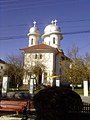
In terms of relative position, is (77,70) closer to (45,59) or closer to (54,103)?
(45,59)

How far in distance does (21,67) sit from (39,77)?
494 cm

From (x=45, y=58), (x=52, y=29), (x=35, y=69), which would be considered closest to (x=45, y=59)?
(x=45, y=58)

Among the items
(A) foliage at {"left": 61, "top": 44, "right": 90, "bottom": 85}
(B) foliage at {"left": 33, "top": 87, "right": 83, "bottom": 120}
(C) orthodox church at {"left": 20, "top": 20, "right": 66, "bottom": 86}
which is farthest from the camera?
(C) orthodox church at {"left": 20, "top": 20, "right": 66, "bottom": 86}

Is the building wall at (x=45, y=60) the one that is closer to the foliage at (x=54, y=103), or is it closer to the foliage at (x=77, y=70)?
the foliage at (x=77, y=70)

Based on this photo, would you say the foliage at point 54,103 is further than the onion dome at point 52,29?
No

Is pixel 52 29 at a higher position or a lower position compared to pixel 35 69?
higher

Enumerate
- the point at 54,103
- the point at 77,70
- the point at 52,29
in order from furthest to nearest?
the point at 52,29 → the point at 77,70 → the point at 54,103

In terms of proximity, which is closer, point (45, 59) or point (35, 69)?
point (35, 69)

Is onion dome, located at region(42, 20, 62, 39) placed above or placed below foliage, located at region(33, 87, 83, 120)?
above

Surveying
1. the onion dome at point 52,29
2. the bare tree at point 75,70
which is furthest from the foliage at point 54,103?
the onion dome at point 52,29

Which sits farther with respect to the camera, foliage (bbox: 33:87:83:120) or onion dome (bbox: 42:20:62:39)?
onion dome (bbox: 42:20:62:39)

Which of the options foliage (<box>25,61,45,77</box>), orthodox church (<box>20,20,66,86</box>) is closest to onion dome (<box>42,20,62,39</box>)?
orthodox church (<box>20,20,66,86</box>)

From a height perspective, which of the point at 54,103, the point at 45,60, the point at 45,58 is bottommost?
the point at 54,103

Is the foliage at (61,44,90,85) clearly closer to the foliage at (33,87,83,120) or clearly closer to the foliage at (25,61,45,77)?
the foliage at (25,61,45,77)
